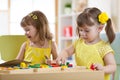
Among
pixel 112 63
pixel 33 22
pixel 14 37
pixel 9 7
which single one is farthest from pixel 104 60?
pixel 9 7

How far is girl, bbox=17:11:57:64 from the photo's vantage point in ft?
7.25

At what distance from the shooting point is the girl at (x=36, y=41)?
2209mm

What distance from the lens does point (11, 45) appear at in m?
2.38

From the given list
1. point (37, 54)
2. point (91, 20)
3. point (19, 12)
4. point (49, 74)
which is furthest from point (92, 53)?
point (19, 12)

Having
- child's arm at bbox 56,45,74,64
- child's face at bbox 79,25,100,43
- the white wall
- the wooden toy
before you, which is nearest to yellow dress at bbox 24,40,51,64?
child's arm at bbox 56,45,74,64

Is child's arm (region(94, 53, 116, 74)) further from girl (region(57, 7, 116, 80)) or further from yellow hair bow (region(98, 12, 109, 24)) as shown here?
yellow hair bow (region(98, 12, 109, 24))

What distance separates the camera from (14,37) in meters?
2.39

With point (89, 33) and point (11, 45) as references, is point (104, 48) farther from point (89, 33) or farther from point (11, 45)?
point (11, 45)

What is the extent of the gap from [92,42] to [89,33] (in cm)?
13

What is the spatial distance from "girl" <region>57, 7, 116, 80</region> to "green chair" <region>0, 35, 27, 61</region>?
66 cm

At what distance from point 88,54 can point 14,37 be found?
83 cm

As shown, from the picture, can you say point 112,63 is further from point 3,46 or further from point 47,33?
point 3,46

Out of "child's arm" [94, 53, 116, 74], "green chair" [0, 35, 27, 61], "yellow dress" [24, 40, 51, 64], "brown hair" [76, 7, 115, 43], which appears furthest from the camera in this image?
"green chair" [0, 35, 27, 61]

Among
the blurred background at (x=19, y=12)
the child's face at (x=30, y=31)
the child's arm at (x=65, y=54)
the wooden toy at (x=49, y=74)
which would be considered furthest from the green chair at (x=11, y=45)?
the blurred background at (x=19, y=12)
